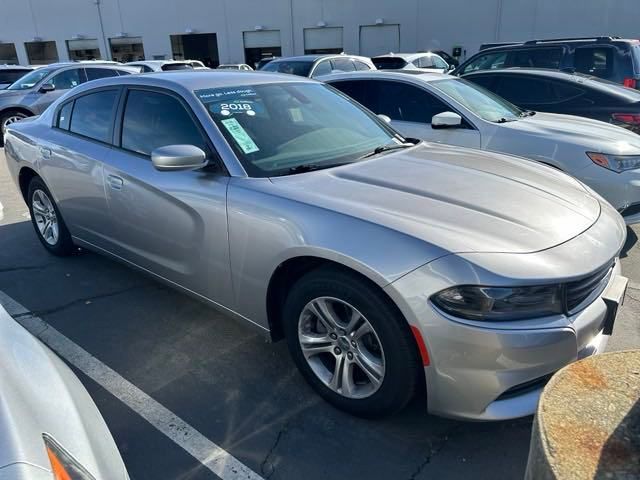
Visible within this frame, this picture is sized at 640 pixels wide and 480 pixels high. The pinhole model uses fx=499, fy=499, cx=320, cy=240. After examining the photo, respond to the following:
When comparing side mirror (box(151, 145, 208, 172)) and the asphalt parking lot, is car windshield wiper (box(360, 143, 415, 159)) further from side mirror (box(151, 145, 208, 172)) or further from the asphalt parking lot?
the asphalt parking lot

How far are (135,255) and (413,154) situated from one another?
205 centimetres

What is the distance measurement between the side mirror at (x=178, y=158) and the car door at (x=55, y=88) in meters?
9.35

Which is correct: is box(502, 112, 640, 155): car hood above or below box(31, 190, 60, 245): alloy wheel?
above

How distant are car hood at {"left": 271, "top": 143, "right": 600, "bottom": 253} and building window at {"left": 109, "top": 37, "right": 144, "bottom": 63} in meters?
33.0

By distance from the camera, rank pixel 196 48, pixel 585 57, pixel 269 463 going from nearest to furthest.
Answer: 1. pixel 269 463
2. pixel 585 57
3. pixel 196 48

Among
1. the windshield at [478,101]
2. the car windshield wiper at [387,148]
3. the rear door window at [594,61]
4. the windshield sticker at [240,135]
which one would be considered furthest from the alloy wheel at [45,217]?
the rear door window at [594,61]

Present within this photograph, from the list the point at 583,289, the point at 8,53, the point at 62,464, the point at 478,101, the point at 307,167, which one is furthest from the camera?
the point at 8,53

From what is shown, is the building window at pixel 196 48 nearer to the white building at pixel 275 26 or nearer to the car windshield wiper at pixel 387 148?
the white building at pixel 275 26

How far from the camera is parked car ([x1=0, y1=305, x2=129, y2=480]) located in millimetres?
1161

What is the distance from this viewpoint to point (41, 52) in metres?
34.0

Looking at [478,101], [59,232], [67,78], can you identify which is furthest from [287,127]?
[67,78]

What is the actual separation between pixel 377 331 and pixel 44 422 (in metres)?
1.35

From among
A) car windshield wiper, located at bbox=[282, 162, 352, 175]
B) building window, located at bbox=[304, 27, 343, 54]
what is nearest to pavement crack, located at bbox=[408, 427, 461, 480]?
car windshield wiper, located at bbox=[282, 162, 352, 175]

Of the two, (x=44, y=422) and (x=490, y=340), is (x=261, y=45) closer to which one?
(x=490, y=340)
